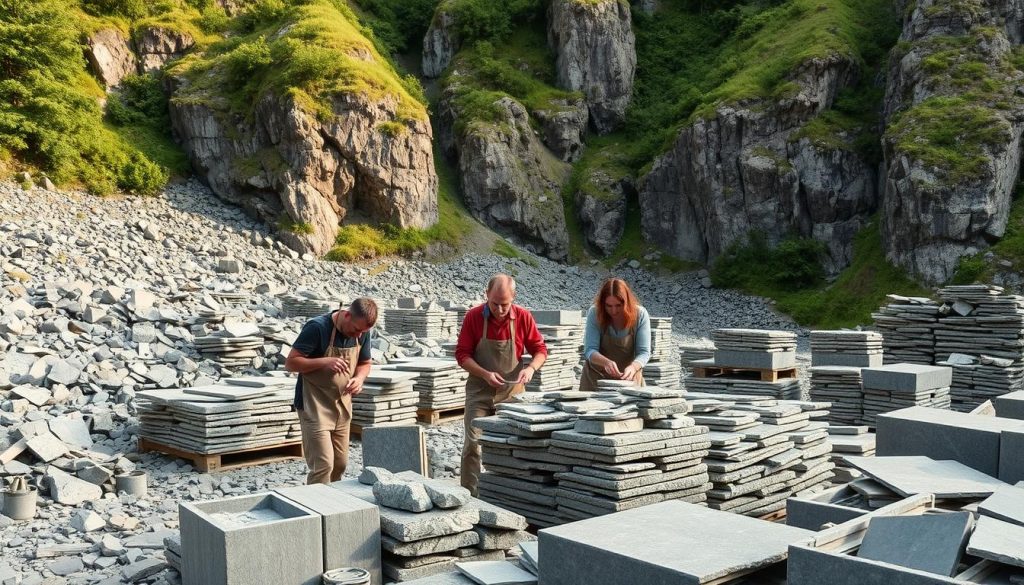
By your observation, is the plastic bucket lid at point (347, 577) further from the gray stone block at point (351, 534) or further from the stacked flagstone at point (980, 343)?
the stacked flagstone at point (980, 343)

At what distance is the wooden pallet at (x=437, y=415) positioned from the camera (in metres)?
11.8

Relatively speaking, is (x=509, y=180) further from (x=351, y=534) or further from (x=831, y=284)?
(x=351, y=534)

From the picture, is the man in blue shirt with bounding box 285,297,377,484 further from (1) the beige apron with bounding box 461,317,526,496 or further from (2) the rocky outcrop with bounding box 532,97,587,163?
(2) the rocky outcrop with bounding box 532,97,587,163

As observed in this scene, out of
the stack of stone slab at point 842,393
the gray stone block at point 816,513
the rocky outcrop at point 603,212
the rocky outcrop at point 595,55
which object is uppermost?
the rocky outcrop at point 595,55

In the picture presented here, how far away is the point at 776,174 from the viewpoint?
32250mm

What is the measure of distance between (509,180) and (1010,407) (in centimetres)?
2979

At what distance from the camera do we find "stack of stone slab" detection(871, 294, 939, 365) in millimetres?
13773

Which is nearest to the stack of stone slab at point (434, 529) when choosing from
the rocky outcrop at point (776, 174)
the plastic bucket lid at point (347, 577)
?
the plastic bucket lid at point (347, 577)

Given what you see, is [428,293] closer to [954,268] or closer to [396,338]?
[396,338]

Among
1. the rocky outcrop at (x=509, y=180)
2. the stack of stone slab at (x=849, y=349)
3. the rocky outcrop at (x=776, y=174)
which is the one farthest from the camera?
the rocky outcrop at (x=509, y=180)

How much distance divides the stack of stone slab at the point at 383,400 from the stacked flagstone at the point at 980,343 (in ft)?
29.1

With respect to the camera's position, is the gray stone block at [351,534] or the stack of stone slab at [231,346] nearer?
the gray stone block at [351,534]

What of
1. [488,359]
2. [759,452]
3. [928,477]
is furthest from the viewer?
[488,359]

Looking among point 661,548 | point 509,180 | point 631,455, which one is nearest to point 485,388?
point 631,455
